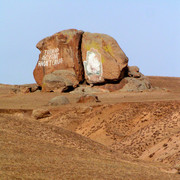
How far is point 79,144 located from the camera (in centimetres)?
1352

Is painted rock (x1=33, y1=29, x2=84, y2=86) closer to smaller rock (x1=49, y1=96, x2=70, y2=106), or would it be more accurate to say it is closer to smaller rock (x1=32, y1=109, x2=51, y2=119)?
smaller rock (x1=49, y1=96, x2=70, y2=106)

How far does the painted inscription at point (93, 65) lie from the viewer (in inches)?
1377

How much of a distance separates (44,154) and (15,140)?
1328 mm

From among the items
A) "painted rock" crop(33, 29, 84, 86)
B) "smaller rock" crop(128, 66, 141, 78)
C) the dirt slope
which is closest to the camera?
the dirt slope

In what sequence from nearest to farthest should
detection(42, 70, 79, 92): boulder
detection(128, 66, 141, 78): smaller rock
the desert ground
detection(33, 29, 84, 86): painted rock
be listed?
the desert ground, detection(42, 70, 79, 92): boulder, detection(33, 29, 84, 86): painted rock, detection(128, 66, 141, 78): smaller rock

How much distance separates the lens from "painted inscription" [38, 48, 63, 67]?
36.4m

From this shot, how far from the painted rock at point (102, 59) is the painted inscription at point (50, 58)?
2.19m

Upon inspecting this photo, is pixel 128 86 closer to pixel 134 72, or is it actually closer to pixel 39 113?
pixel 134 72

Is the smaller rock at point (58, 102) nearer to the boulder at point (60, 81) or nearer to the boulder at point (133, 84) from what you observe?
the boulder at point (60, 81)

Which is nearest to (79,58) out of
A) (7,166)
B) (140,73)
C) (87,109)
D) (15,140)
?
(140,73)

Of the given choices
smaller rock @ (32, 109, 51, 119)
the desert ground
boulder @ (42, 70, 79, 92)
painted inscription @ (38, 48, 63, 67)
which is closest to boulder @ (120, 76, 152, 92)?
boulder @ (42, 70, 79, 92)

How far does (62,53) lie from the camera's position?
119ft

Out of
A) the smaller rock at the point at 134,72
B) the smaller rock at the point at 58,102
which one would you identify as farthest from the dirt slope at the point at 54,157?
the smaller rock at the point at 134,72

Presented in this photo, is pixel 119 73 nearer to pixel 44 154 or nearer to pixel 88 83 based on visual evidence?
pixel 88 83
